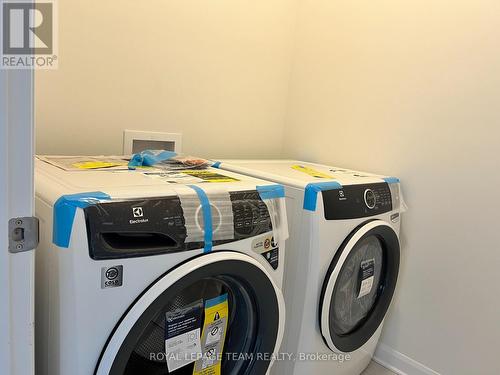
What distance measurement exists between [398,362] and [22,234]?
65.9 inches

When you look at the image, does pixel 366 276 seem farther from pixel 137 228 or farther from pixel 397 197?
pixel 137 228

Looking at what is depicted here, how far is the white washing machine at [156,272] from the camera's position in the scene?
75 cm

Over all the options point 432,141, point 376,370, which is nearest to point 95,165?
point 432,141

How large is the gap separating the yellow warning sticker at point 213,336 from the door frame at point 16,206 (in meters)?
0.48

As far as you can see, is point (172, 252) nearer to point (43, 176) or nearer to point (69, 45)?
point (43, 176)

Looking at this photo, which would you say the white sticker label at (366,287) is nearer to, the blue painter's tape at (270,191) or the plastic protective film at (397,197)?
the plastic protective film at (397,197)

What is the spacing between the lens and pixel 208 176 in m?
1.13

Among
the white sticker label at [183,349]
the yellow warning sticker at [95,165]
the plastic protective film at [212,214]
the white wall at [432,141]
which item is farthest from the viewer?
the white wall at [432,141]

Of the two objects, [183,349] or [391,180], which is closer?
[183,349]

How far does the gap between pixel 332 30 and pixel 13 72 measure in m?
1.63

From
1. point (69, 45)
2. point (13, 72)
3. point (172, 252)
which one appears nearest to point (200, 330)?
point (172, 252)

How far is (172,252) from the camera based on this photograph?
33.3 inches

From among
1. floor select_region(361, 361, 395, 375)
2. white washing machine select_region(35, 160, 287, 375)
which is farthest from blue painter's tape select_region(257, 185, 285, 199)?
floor select_region(361, 361, 395, 375)

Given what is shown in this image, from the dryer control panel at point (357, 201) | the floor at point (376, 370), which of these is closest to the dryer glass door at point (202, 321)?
the dryer control panel at point (357, 201)
